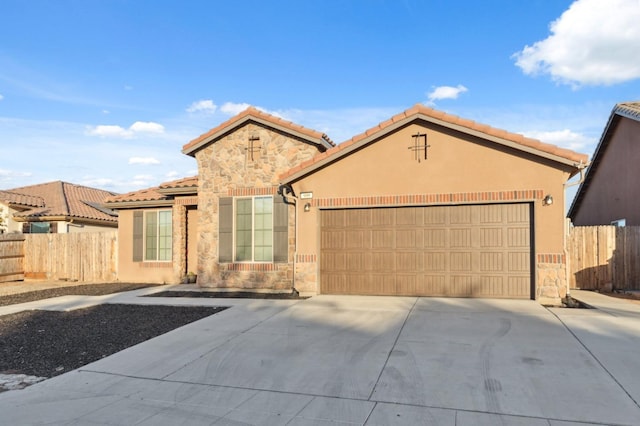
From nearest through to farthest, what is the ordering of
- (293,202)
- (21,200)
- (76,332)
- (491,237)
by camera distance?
(76,332) → (491,237) → (293,202) → (21,200)

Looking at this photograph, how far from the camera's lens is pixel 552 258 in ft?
32.0

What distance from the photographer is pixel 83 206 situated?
2488 cm

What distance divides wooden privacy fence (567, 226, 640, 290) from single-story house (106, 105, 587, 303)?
13.6ft

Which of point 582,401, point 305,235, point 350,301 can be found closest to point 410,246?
point 350,301

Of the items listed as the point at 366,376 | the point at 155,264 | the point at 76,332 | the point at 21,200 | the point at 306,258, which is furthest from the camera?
the point at 21,200

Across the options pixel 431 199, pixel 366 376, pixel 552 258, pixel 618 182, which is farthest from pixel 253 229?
pixel 618 182

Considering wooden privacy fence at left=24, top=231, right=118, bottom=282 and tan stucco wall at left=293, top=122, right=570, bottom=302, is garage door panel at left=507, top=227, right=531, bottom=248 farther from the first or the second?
wooden privacy fence at left=24, top=231, right=118, bottom=282

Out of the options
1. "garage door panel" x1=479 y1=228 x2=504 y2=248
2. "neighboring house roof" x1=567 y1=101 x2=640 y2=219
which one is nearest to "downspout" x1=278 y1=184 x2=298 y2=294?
"garage door panel" x1=479 y1=228 x2=504 y2=248

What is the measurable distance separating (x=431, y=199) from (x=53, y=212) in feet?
66.6

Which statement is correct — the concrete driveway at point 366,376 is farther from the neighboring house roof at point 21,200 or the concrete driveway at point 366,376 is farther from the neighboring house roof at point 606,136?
the neighboring house roof at point 21,200

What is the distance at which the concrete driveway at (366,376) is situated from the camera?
436 centimetres

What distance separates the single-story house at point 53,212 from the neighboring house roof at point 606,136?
2247cm

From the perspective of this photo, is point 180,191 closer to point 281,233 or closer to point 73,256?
point 281,233

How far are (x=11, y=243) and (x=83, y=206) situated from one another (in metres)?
6.86
